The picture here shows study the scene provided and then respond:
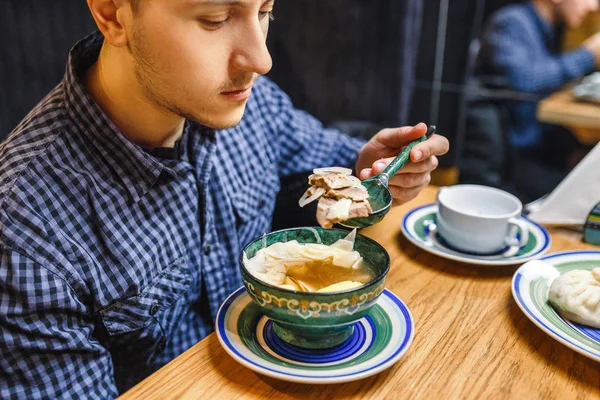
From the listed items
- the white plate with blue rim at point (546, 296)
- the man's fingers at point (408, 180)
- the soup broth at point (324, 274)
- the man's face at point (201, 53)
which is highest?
the man's face at point (201, 53)

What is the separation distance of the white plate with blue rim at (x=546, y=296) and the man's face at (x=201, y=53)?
0.64 meters

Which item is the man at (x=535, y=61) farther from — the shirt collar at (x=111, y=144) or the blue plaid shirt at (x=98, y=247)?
the shirt collar at (x=111, y=144)

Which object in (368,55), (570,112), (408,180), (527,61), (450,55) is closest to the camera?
(408,180)

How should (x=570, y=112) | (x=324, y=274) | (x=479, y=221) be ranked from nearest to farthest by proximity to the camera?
(x=324, y=274), (x=479, y=221), (x=570, y=112)

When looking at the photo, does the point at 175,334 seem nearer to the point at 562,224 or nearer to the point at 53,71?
the point at 562,224

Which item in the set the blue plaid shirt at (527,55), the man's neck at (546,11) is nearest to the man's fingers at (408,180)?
the blue plaid shirt at (527,55)

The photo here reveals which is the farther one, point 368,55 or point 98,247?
point 368,55

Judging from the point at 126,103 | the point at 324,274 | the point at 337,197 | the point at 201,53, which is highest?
the point at 201,53

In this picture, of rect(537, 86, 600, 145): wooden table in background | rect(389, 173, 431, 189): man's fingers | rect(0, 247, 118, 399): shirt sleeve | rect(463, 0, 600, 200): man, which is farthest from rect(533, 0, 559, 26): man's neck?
rect(0, 247, 118, 399): shirt sleeve

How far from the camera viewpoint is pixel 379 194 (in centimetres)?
103

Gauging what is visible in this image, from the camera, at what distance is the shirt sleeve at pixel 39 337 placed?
93cm

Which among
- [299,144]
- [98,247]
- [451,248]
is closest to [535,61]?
[299,144]

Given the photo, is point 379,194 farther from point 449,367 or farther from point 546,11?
point 546,11

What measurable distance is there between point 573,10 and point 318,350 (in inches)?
134
